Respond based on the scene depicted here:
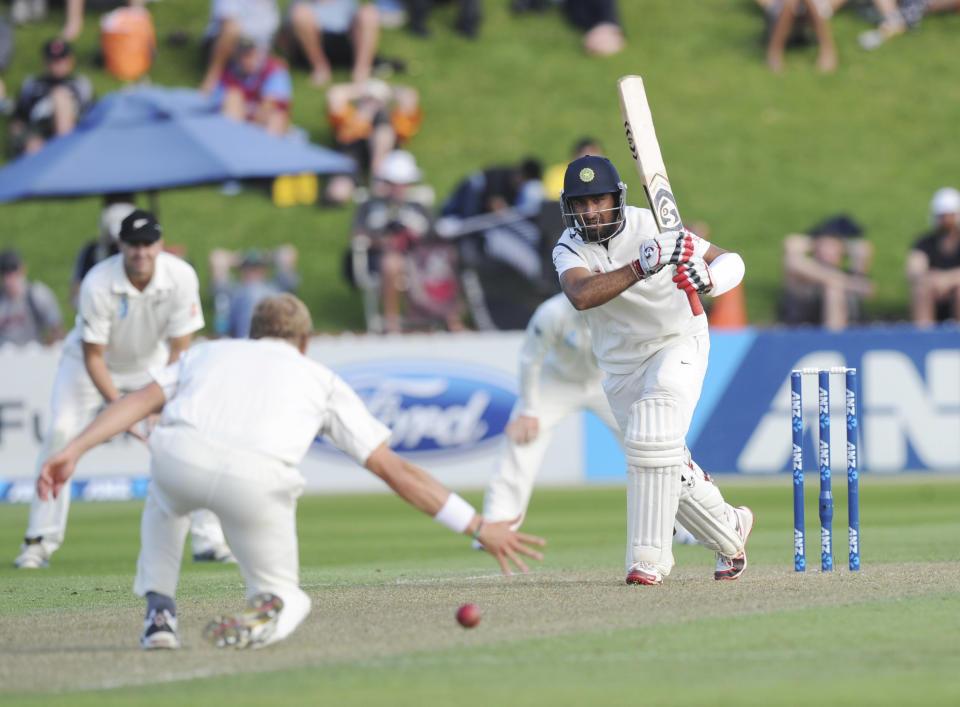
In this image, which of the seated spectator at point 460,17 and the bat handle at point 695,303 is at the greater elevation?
the seated spectator at point 460,17

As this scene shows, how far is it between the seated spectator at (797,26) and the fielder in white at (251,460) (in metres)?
16.8

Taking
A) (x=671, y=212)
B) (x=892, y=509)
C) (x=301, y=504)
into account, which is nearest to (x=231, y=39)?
(x=301, y=504)

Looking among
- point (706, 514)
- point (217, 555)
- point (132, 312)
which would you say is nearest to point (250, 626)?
point (706, 514)

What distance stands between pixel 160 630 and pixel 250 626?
325 millimetres

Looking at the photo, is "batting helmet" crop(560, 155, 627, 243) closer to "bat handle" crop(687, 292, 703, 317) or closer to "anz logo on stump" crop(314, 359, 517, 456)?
"bat handle" crop(687, 292, 703, 317)

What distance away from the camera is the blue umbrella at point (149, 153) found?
1202 cm

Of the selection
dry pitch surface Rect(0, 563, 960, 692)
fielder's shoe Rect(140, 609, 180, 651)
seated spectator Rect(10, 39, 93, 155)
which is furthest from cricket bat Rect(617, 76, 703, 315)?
seated spectator Rect(10, 39, 93, 155)

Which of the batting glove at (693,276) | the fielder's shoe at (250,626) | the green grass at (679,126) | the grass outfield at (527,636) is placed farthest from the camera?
the green grass at (679,126)

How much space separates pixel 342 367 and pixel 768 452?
405cm

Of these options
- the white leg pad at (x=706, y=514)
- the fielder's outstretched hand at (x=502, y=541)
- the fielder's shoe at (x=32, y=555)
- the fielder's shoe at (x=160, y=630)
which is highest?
the fielder's shoe at (x=32, y=555)

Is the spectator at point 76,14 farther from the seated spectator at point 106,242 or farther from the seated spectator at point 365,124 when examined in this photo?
the seated spectator at point 106,242

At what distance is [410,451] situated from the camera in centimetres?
1416

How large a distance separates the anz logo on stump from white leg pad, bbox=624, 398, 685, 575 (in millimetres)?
7688

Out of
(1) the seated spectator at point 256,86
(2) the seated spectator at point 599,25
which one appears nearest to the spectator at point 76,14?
(1) the seated spectator at point 256,86
